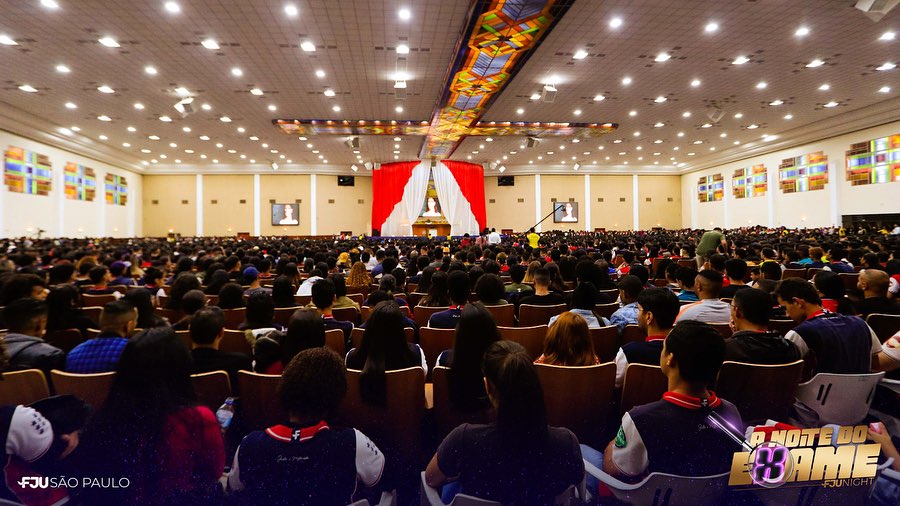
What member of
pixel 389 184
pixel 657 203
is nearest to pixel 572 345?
pixel 389 184

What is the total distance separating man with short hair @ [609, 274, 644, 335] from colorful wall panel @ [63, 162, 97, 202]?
2461 cm

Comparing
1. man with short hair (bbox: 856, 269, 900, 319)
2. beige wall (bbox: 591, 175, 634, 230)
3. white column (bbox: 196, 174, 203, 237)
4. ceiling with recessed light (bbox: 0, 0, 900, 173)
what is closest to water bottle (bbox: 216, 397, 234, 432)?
man with short hair (bbox: 856, 269, 900, 319)

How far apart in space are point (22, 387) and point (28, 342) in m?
0.60

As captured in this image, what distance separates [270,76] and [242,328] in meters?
10.7

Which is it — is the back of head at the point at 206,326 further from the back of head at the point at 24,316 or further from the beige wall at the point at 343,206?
the beige wall at the point at 343,206

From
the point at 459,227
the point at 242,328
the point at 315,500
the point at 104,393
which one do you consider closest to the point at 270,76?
the point at 242,328

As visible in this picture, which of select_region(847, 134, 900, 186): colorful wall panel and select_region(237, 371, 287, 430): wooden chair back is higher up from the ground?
select_region(847, 134, 900, 186): colorful wall panel

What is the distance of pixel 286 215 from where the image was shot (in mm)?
27453

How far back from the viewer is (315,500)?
139 cm

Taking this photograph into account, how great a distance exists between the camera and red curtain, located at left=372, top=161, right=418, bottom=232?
2658 cm

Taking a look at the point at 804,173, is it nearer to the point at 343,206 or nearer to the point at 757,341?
the point at 757,341

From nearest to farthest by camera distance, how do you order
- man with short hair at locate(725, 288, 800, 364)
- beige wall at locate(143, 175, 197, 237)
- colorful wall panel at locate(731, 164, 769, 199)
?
man with short hair at locate(725, 288, 800, 364), colorful wall panel at locate(731, 164, 769, 199), beige wall at locate(143, 175, 197, 237)

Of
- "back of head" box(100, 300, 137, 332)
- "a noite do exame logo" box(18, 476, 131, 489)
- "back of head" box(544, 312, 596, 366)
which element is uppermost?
"back of head" box(100, 300, 137, 332)

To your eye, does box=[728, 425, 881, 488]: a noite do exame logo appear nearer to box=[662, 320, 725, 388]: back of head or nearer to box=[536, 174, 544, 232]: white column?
box=[662, 320, 725, 388]: back of head
